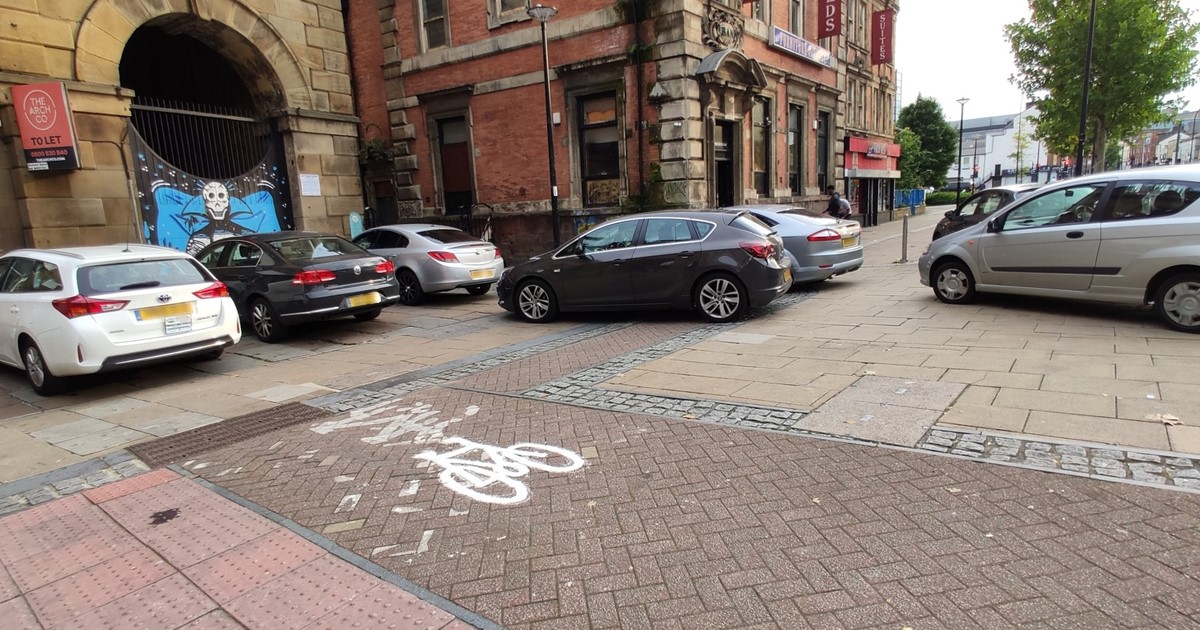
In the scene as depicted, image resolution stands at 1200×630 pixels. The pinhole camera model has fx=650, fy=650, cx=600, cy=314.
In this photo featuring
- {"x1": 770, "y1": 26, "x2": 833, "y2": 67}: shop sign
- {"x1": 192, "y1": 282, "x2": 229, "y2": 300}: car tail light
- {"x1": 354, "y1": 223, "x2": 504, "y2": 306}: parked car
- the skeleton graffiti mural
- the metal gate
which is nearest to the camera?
{"x1": 192, "y1": 282, "x2": 229, "y2": 300}: car tail light

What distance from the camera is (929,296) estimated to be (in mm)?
9891

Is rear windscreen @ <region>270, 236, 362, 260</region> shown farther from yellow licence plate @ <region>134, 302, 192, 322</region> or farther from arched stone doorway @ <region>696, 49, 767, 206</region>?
arched stone doorway @ <region>696, 49, 767, 206</region>

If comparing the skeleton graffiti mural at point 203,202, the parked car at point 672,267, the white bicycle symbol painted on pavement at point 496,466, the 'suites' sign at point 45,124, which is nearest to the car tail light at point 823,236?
the parked car at point 672,267

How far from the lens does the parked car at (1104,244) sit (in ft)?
22.0

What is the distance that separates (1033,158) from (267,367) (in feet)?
407

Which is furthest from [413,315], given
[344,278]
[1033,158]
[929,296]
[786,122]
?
[1033,158]

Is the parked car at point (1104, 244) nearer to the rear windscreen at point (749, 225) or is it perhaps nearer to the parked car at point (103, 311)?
the rear windscreen at point (749, 225)

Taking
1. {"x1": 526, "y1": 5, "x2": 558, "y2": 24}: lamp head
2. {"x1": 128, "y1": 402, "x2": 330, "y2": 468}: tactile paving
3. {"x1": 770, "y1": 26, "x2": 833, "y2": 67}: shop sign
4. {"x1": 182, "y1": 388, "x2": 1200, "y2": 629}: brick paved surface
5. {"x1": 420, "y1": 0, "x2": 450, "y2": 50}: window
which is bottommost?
{"x1": 128, "y1": 402, "x2": 330, "y2": 468}: tactile paving

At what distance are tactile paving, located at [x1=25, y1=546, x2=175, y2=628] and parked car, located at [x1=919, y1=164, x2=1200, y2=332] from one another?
A: 29.3 feet

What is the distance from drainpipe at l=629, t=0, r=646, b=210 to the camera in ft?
50.7

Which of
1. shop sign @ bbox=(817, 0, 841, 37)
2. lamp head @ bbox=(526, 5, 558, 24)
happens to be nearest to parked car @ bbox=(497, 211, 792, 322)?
lamp head @ bbox=(526, 5, 558, 24)

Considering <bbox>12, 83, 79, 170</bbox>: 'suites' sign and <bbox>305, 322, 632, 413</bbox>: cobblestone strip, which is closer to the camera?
<bbox>305, 322, 632, 413</bbox>: cobblestone strip

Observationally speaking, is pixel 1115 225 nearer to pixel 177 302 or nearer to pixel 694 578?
pixel 694 578

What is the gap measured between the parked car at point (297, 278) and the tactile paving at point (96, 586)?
586cm
